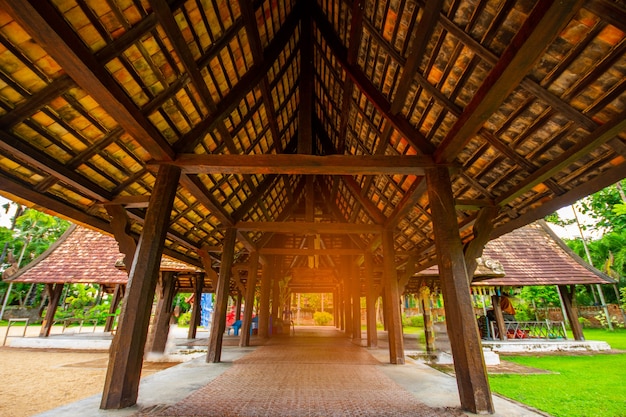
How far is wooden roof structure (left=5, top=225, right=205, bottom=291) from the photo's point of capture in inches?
418

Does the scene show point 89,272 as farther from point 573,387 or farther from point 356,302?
point 573,387

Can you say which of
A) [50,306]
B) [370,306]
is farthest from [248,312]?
[50,306]

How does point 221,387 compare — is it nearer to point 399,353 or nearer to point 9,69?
point 399,353

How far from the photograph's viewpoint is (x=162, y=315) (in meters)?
9.41

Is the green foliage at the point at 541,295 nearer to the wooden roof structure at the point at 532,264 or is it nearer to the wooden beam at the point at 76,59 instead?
the wooden roof structure at the point at 532,264

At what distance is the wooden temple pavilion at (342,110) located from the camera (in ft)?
7.24

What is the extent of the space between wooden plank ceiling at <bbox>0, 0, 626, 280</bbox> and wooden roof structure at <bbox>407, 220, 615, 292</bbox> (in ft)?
20.7

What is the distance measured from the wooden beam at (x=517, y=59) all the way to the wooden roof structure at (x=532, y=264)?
25.0 ft

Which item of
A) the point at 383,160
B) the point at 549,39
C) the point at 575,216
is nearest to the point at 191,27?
the point at 383,160

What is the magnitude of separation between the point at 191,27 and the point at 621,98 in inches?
165

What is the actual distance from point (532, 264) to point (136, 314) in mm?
13602


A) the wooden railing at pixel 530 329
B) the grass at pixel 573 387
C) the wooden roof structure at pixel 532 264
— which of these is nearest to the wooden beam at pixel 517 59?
the grass at pixel 573 387

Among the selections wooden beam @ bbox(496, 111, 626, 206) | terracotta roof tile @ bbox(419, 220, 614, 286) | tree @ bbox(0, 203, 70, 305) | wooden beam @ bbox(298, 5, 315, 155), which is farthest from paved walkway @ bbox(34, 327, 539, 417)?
tree @ bbox(0, 203, 70, 305)

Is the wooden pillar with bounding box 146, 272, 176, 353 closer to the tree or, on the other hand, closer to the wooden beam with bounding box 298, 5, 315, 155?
the wooden beam with bounding box 298, 5, 315, 155
